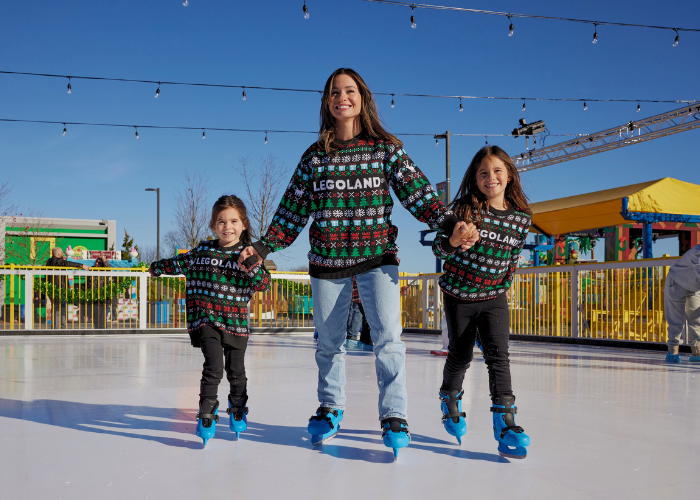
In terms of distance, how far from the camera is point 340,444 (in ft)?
7.99

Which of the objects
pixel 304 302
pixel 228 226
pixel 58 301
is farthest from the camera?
pixel 304 302

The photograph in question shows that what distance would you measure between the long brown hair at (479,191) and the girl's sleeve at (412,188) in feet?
0.50

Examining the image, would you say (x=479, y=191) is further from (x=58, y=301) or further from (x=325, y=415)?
(x=58, y=301)

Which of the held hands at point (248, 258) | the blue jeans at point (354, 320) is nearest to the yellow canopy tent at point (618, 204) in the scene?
the blue jeans at point (354, 320)

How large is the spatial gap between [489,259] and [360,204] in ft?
1.88

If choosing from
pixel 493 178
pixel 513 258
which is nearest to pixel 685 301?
pixel 513 258

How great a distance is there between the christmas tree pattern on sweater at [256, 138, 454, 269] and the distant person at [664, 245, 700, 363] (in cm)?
445

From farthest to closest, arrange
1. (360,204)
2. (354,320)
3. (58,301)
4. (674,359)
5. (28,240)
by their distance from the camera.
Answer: (28,240), (58,301), (354,320), (674,359), (360,204)

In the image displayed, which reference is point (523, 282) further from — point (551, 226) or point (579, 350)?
point (551, 226)

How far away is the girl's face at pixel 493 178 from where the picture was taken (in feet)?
8.32

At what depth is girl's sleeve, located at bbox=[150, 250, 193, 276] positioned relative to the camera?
2.79 meters

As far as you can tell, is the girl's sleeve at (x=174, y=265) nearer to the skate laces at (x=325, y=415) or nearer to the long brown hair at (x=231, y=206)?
the long brown hair at (x=231, y=206)

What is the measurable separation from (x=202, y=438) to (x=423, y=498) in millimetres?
1106

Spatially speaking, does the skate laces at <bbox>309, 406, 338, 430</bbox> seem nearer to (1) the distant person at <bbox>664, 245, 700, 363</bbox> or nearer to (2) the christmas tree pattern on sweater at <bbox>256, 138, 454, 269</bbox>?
(2) the christmas tree pattern on sweater at <bbox>256, 138, 454, 269</bbox>
